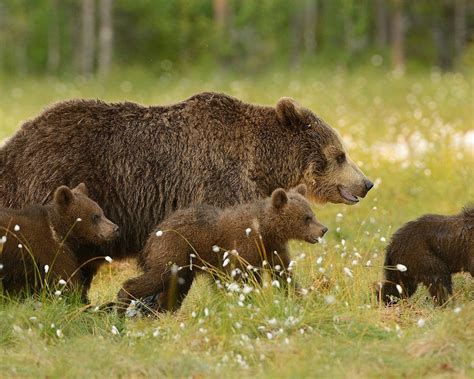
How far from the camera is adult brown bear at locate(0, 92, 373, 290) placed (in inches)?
305

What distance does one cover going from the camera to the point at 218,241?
7.24 meters

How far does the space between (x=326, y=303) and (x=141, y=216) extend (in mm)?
1880

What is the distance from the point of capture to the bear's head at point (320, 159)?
842 centimetres

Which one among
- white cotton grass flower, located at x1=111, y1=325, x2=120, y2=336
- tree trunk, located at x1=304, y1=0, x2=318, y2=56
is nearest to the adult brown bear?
white cotton grass flower, located at x1=111, y1=325, x2=120, y2=336

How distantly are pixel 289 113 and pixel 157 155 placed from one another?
118cm

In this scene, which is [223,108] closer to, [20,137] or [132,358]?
[20,137]

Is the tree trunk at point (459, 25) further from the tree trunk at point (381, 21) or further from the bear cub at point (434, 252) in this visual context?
the bear cub at point (434, 252)

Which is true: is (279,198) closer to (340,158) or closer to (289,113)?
(289,113)

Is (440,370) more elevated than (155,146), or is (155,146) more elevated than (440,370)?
(155,146)

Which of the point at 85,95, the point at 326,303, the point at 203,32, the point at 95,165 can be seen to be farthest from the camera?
the point at 203,32

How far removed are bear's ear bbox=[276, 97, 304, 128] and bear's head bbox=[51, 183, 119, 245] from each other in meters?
1.82

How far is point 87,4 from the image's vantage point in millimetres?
36219

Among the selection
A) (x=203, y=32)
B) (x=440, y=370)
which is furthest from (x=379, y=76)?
(x=440, y=370)

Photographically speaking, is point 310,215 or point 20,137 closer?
point 310,215
